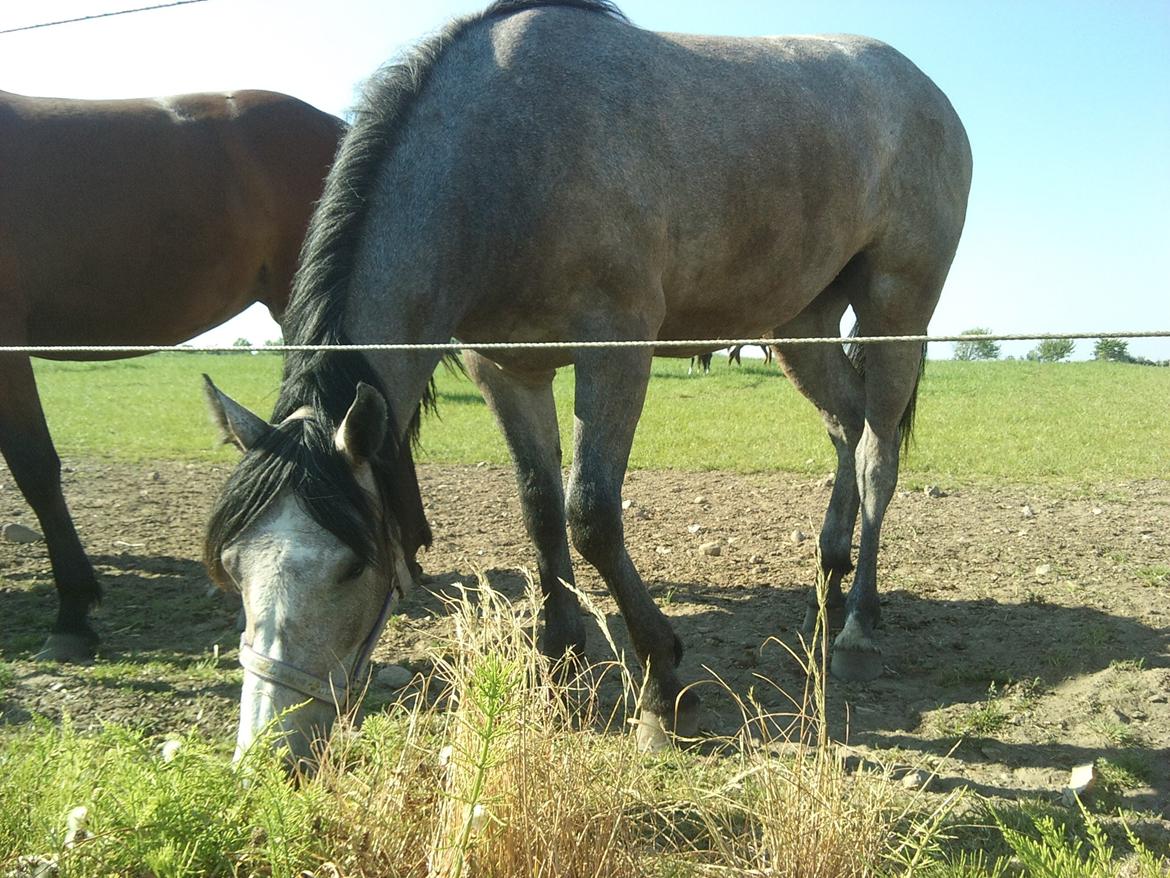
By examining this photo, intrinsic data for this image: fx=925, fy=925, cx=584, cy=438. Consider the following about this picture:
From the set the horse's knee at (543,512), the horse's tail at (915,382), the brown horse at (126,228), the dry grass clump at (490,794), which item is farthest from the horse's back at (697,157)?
the brown horse at (126,228)

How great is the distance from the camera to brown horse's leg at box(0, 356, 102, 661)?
168 inches

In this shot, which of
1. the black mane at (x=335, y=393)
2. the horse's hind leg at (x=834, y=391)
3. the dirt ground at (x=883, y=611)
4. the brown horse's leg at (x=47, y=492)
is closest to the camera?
the black mane at (x=335, y=393)

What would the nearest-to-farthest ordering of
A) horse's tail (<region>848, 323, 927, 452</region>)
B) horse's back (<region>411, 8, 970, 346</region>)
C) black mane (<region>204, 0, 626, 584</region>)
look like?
black mane (<region>204, 0, 626, 584</region>)
horse's back (<region>411, 8, 970, 346</region>)
horse's tail (<region>848, 323, 927, 452</region>)

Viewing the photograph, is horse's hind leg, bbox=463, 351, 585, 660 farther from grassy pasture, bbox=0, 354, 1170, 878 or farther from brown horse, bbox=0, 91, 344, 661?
brown horse, bbox=0, 91, 344, 661

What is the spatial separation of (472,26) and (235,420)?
6.22 ft

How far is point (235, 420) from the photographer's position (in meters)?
2.66

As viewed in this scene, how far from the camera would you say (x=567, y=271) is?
3.31m

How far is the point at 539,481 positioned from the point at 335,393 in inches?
61.0

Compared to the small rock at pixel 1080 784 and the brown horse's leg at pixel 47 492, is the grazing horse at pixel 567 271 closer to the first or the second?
the small rock at pixel 1080 784

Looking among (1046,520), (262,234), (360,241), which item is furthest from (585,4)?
(1046,520)

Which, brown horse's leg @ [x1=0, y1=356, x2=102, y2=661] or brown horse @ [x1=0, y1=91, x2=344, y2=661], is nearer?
brown horse's leg @ [x1=0, y1=356, x2=102, y2=661]

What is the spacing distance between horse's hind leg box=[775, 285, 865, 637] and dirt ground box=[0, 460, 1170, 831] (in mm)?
461

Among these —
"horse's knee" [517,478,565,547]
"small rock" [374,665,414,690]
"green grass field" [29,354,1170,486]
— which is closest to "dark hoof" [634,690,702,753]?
"horse's knee" [517,478,565,547]

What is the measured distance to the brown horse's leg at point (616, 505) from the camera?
3.31 m
